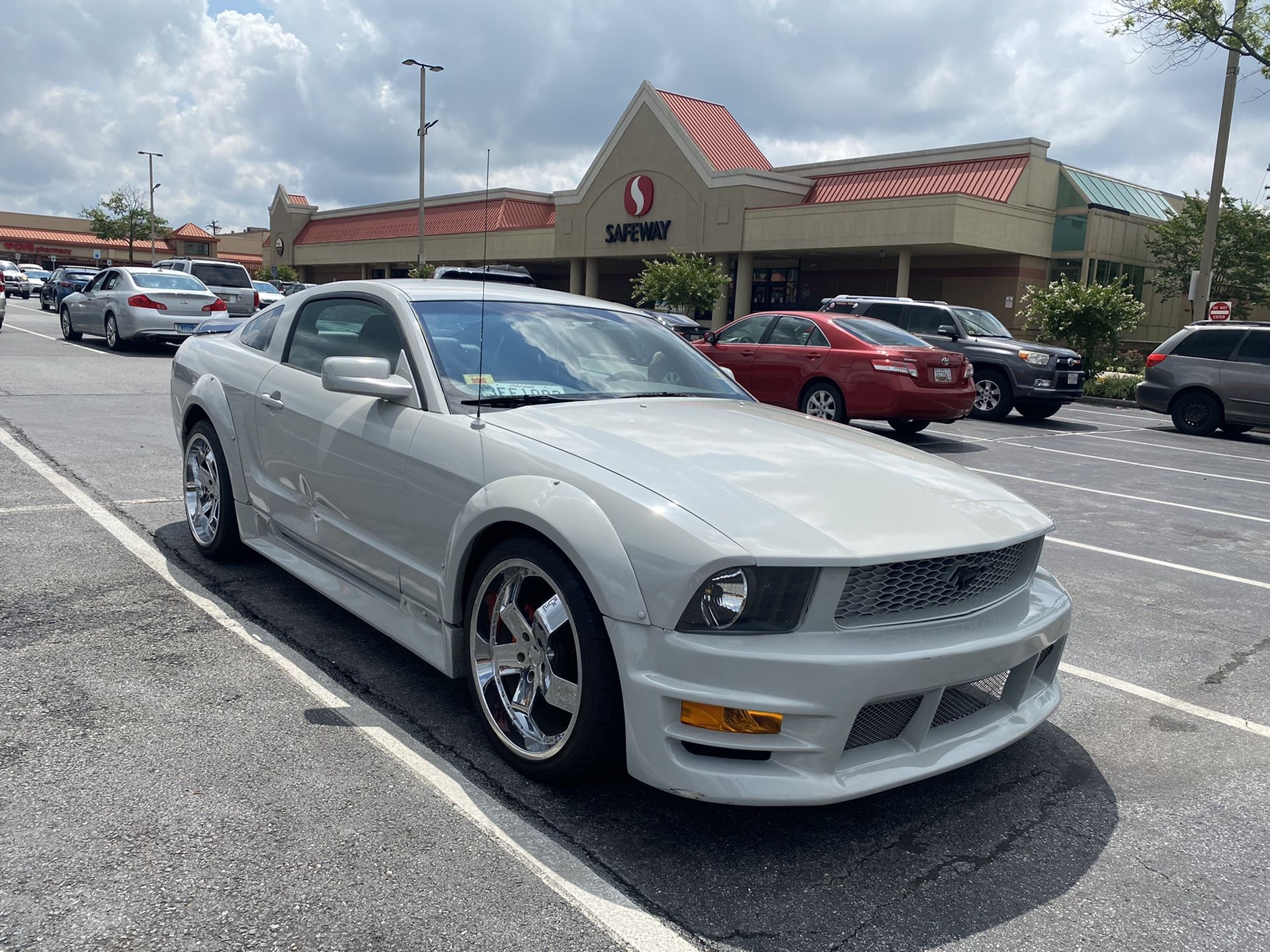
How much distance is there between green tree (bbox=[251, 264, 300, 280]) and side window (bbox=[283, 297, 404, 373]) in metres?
60.2

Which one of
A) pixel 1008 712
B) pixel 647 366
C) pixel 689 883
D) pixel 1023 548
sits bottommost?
pixel 689 883

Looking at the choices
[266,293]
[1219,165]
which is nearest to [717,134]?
[266,293]

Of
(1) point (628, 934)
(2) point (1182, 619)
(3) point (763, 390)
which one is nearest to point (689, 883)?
(1) point (628, 934)

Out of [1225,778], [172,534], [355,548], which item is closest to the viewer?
[1225,778]

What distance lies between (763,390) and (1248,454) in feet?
21.4

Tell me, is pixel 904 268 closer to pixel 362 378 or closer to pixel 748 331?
pixel 748 331

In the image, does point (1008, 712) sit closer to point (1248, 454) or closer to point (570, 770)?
point (570, 770)

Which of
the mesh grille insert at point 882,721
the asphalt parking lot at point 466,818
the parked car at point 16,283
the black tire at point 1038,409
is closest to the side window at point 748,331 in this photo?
the black tire at point 1038,409

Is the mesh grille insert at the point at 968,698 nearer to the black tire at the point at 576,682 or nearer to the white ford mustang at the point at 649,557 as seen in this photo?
the white ford mustang at the point at 649,557

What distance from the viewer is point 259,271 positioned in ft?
220

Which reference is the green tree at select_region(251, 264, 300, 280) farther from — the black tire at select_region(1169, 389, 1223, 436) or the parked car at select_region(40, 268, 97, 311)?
the black tire at select_region(1169, 389, 1223, 436)

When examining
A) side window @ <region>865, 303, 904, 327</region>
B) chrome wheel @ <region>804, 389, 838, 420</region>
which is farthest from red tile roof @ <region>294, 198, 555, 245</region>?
chrome wheel @ <region>804, 389, 838, 420</region>

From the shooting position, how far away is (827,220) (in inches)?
1375

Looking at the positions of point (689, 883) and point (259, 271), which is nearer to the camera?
point (689, 883)
